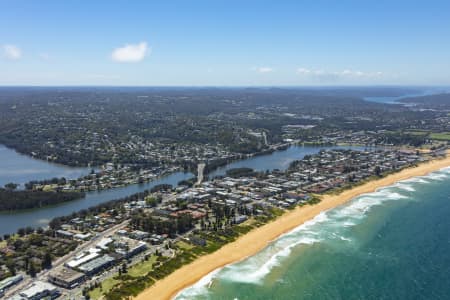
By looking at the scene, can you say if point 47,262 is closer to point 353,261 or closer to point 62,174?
point 353,261

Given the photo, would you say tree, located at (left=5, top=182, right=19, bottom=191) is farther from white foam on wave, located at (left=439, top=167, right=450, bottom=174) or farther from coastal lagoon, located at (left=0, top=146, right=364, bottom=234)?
white foam on wave, located at (left=439, top=167, right=450, bottom=174)

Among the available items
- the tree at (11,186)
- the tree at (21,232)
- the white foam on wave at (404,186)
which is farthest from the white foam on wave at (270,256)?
A: the tree at (11,186)

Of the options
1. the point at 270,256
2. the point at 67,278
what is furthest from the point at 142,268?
the point at 270,256

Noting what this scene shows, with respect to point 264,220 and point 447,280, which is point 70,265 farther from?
point 447,280

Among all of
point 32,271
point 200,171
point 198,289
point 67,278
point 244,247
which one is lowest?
point 198,289

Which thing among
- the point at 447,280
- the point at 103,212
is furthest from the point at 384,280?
the point at 103,212

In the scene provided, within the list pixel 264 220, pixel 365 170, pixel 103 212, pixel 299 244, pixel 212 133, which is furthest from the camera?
pixel 212 133

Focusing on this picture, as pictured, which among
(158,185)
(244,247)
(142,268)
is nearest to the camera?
(142,268)

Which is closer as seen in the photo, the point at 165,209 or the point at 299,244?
the point at 299,244
